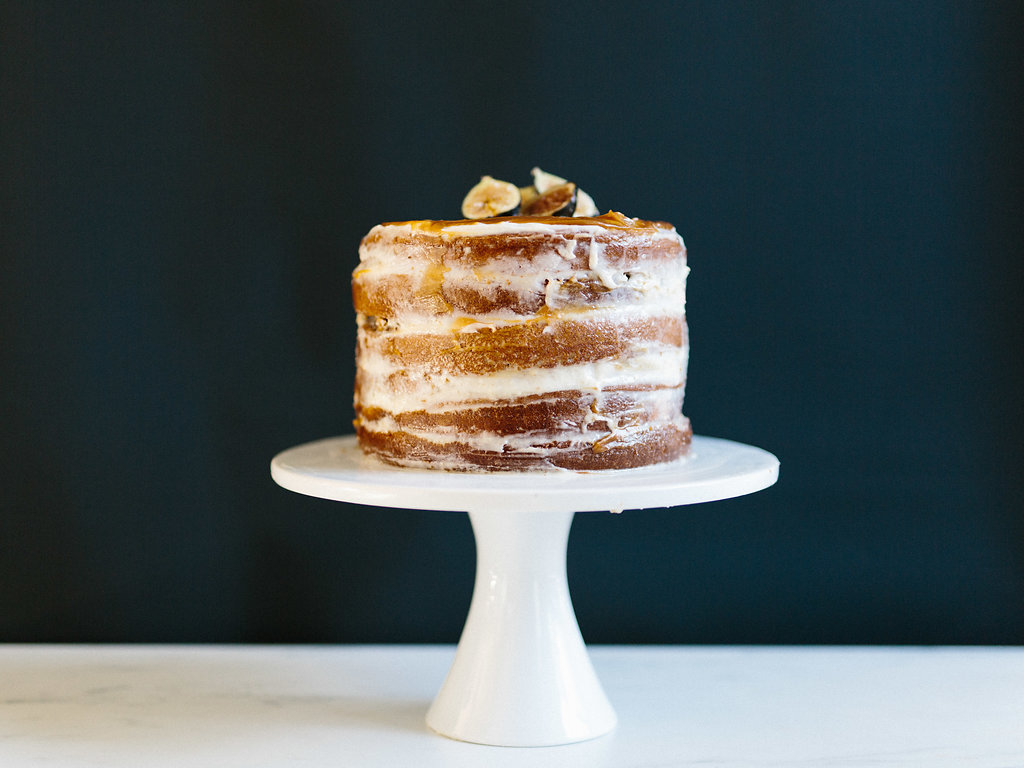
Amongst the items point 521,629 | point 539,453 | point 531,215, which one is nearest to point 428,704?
point 521,629

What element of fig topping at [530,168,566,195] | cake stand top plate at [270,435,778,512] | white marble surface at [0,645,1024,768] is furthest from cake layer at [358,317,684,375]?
white marble surface at [0,645,1024,768]

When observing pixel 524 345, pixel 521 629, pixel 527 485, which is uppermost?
pixel 524 345

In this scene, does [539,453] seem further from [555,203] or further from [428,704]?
[428,704]

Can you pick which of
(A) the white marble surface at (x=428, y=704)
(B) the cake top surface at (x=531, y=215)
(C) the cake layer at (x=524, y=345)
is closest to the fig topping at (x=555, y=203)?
(B) the cake top surface at (x=531, y=215)

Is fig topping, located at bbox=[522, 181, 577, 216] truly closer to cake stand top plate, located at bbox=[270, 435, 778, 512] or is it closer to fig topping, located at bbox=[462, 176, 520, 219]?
fig topping, located at bbox=[462, 176, 520, 219]

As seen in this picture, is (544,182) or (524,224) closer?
(524,224)

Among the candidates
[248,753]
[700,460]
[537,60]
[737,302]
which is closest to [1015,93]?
[737,302]
